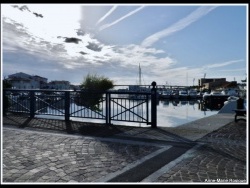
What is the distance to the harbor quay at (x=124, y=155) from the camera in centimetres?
433

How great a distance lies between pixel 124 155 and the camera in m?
5.62

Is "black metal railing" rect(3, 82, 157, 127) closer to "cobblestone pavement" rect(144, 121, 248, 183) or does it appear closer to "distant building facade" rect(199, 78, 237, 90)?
"cobblestone pavement" rect(144, 121, 248, 183)

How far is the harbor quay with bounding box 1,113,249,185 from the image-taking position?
14.2 ft

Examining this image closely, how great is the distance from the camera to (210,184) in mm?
4051

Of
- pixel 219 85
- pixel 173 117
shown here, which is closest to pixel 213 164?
pixel 173 117

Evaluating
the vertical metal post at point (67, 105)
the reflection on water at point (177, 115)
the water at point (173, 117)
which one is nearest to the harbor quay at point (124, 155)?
the vertical metal post at point (67, 105)

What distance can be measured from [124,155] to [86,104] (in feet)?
18.8

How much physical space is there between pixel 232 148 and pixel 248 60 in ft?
7.72

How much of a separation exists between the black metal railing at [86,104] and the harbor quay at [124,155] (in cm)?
111

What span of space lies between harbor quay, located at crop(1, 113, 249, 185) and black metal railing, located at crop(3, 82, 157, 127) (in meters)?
1.11

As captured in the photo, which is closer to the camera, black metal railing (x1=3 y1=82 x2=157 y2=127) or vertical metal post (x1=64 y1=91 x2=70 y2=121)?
black metal railing (x1=3 y1=82 x2=157 y2=127)

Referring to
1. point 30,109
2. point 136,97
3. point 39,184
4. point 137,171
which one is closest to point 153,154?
A: point 137,171

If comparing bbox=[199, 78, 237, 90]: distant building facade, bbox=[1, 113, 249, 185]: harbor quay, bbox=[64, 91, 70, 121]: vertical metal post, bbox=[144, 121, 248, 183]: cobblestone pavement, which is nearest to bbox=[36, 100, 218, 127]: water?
bbox=[64, 91, 70, 121]: vertical metal post

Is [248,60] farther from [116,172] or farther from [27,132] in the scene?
[27,132]
